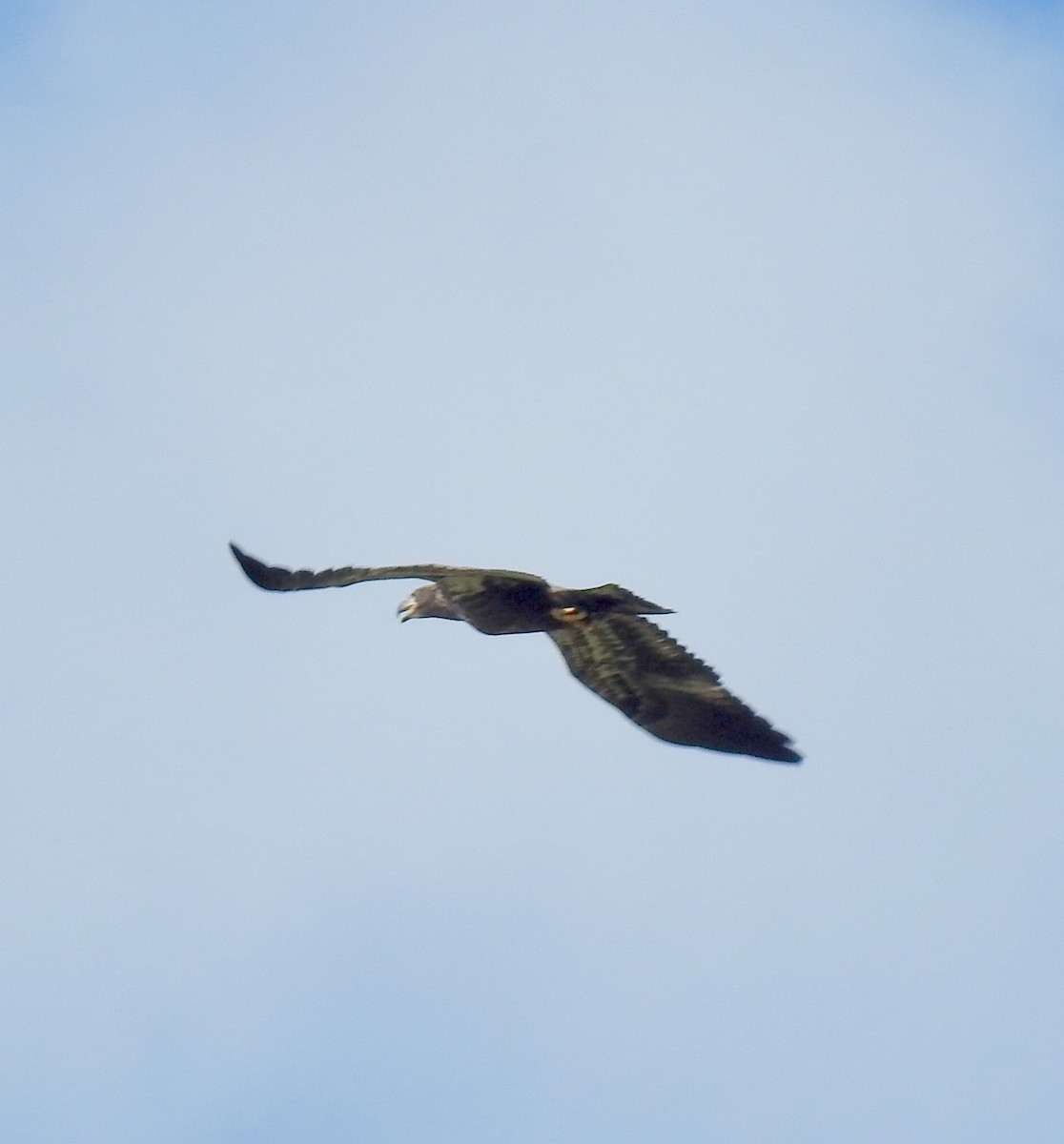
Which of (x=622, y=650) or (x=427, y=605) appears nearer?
(x=622, y=650)

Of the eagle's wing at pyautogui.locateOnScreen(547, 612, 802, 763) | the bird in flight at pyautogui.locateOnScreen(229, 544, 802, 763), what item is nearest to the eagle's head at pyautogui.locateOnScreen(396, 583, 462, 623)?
the bird in flight at pyautogui.locateOnScreen(229, 544, 802, 763)

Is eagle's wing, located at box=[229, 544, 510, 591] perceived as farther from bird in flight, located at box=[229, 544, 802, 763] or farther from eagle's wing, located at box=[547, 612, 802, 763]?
eagle's wing, located at box=[547, 612, 802, 763]

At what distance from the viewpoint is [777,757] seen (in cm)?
1405

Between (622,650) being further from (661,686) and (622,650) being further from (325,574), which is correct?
(325,574)

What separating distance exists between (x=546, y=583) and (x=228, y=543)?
268 centimetres

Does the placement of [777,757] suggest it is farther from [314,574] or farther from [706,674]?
[314,574]

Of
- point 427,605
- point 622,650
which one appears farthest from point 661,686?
point 427,605

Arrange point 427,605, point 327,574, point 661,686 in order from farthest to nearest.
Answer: point 427,605
point 661,686
point 327,574

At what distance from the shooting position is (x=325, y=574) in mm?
13203

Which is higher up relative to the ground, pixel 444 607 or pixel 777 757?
pixel 444 607

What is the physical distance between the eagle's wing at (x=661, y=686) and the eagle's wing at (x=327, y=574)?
1798 millimetres

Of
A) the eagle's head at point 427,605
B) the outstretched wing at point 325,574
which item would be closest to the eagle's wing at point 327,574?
the outstretched wing at point 325,574

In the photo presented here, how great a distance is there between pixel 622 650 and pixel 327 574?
2931 millimetres

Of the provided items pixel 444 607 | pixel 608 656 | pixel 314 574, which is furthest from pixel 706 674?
pixel 314 574
